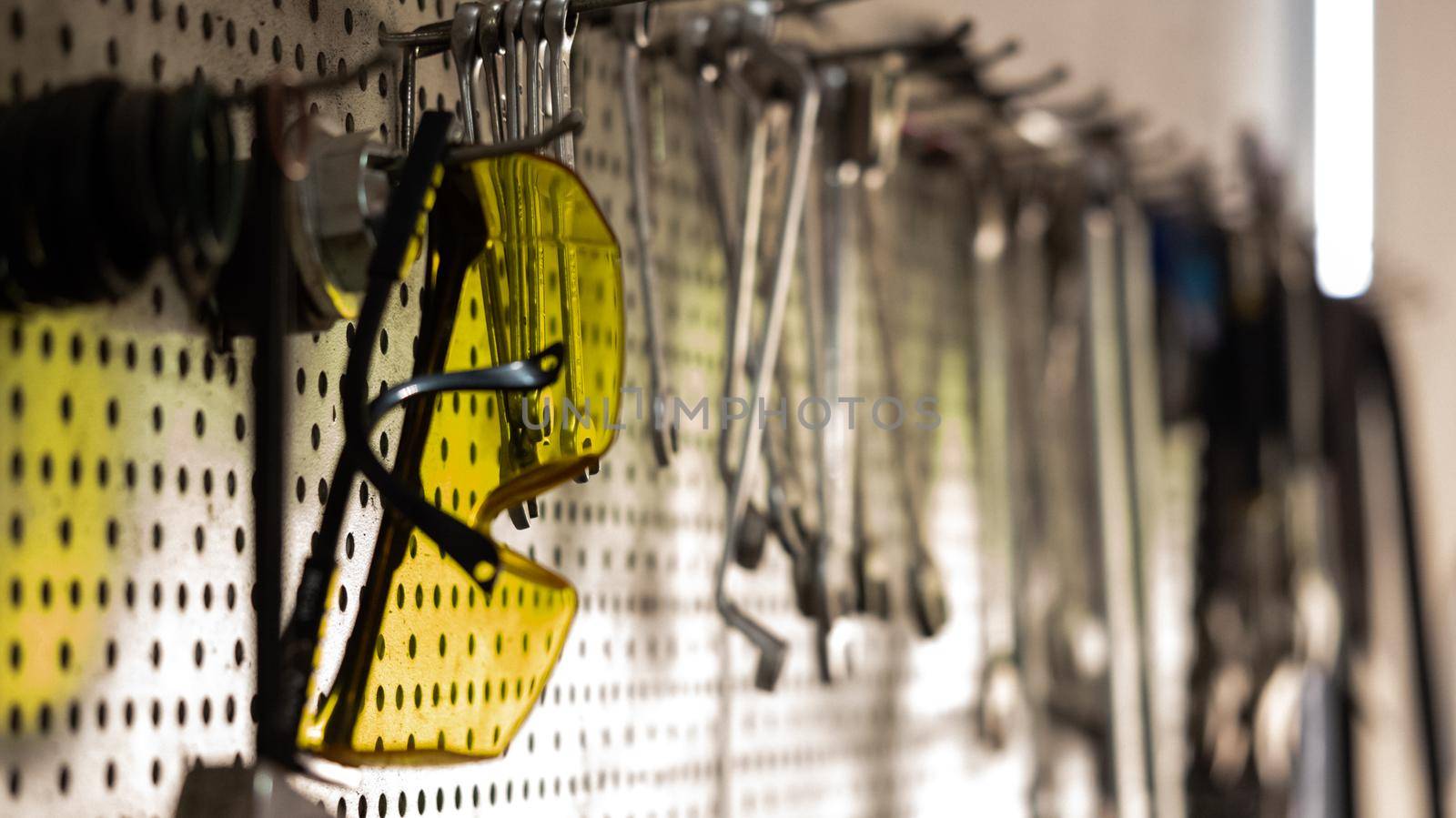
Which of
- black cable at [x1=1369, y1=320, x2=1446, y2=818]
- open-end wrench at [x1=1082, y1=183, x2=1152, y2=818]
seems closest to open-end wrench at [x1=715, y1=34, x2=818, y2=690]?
open-end wrench at [x1=1082, y1=183, x2=1152, y2=818]

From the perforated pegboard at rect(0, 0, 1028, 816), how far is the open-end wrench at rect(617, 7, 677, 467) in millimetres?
131

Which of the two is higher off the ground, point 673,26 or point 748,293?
point 673,26

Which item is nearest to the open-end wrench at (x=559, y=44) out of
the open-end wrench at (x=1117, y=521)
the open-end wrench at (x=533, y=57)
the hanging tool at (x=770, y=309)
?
the open-end wrench at (x=533, y=57)

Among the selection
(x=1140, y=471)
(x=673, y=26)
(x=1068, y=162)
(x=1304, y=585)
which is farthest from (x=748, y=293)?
(x=1304, y=585)

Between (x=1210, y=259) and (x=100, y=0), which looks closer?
(x=100, y=0)

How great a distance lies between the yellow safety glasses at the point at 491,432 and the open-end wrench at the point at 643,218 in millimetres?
251

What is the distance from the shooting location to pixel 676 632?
1.29 metres

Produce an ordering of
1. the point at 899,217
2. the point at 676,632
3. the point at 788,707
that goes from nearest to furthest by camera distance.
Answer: the point at 676,632, the point at 788,707, the point at 899,217

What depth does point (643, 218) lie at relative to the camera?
1061 millimetres

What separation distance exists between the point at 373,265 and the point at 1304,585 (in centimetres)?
179

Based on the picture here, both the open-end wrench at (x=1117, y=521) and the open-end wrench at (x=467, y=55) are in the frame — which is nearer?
the open-end wrench at (x=467, y=55)

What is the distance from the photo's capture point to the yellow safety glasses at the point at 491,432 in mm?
769

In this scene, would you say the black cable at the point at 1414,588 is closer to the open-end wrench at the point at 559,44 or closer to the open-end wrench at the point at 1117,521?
the open-end wrench at the point at 1117,521

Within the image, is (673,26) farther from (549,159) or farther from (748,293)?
(549,159)
